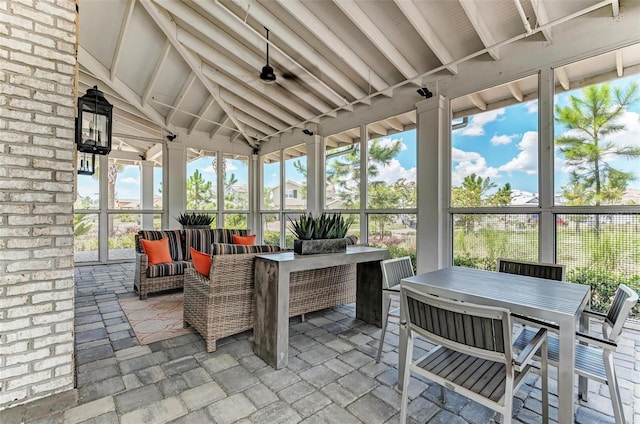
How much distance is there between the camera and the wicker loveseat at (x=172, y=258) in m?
4.14

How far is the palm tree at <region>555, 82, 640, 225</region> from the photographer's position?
3.08 meters

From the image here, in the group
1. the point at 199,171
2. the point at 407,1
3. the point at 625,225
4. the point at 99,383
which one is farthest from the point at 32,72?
the point at 199,171

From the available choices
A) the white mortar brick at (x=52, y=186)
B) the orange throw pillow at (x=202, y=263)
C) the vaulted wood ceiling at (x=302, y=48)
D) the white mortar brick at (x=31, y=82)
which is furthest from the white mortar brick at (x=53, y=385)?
the vaulted wood ceiling at (x=302, y=48)

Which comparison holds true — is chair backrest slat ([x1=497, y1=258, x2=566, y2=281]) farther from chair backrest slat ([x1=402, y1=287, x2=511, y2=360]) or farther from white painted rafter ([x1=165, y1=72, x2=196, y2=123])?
white painted rafter ([x1=165, y1=72, x2=196, y2=123])

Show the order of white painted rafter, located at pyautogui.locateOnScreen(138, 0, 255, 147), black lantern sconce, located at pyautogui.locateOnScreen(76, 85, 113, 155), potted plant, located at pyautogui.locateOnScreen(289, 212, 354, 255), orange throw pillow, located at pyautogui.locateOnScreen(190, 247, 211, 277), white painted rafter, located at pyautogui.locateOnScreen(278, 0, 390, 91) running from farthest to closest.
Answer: white painted rafter, located at pyautogui.locateOnScreen(138, 0, 255, 147) < white painted rafter, located at pyautogui.locateOnScreen(278, 0, 390, 91) < orange throw pillow, located at pyautogui.locateOnScreen(190, 247, 211, 277) < potted plant, located at pyautogui.locateOnScreen(289, 212, 354, 255) < black lantern sconce, located at pyautogui.locateOnScreen(76, 85, 113, 155)

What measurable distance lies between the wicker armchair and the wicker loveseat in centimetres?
82

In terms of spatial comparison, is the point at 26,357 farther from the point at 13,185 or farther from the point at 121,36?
the point at 121,36

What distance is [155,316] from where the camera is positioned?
349 centimetres

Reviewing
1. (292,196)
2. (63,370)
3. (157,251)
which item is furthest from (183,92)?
(63,370)

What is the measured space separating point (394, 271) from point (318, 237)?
75 cm

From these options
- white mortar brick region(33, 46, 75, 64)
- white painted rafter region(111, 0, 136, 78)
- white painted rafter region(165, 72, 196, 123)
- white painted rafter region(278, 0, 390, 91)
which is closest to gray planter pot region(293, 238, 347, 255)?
white mortar brick region(33, 46, 75, 64)

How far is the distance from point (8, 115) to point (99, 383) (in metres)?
1.87

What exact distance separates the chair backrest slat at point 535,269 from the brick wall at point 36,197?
336cm

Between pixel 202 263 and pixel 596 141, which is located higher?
pixel 596 141
